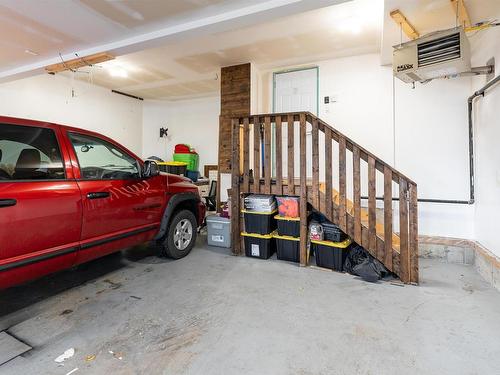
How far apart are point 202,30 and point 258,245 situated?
2935 mm

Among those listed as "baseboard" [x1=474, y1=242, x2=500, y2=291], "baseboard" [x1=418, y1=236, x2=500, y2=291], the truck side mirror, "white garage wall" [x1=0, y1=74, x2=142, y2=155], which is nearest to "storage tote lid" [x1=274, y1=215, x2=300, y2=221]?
the truck side mirror

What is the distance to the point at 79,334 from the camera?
6.84 feet

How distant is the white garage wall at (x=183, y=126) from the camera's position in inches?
295

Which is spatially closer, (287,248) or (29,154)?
(29,154)

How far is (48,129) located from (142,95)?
5.69 meters

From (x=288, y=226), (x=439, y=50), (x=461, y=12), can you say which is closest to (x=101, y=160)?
(x=288, y=226)

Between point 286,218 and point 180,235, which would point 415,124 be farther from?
point 180,235

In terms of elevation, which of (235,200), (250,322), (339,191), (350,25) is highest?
(350,25)

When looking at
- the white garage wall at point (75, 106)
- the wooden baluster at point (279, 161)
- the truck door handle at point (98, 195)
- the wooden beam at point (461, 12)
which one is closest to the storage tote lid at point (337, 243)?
the wooden baluster at point (279, 161)

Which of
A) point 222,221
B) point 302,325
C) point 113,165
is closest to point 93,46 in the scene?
point 113,165

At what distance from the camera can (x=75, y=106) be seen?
6.28 meters

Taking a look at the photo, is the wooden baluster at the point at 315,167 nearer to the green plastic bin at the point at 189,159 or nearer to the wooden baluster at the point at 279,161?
the wooden baluster at the point at 279,161

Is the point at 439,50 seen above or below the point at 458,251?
above

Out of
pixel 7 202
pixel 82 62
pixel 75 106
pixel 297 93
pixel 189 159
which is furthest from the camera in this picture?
pixel 189 159
